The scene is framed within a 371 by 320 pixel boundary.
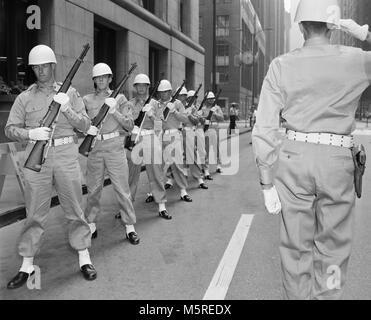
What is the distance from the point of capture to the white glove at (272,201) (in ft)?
9.48

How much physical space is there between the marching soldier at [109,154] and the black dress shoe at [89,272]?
3.82 feet

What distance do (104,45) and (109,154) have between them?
50.9 ft

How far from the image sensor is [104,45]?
20266 millimetres

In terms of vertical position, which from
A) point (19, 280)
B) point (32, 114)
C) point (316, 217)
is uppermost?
point (32, 114)

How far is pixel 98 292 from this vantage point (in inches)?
160

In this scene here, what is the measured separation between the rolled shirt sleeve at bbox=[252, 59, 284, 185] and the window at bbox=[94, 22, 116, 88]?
1743cm

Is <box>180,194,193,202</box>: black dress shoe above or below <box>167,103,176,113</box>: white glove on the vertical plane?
below

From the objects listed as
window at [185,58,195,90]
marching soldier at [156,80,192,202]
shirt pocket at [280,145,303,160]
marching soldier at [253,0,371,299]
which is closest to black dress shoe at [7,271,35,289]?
marching soldier at [253,0,371,299]

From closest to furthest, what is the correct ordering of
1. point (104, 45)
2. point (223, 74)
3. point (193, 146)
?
point (193, 146) → point (104, 45) → point (223, 74)

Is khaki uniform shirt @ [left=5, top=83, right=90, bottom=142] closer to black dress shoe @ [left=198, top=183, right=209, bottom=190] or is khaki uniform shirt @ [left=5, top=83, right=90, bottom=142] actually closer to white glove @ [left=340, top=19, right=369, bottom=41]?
white glove @ [left=340, top=19, right=369, bottom=41]

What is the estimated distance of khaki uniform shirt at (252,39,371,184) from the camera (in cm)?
282

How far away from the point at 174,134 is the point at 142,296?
471cm

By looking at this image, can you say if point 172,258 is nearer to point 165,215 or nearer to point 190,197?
point 165,215

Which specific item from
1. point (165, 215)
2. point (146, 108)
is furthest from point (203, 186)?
point (146, 108)
